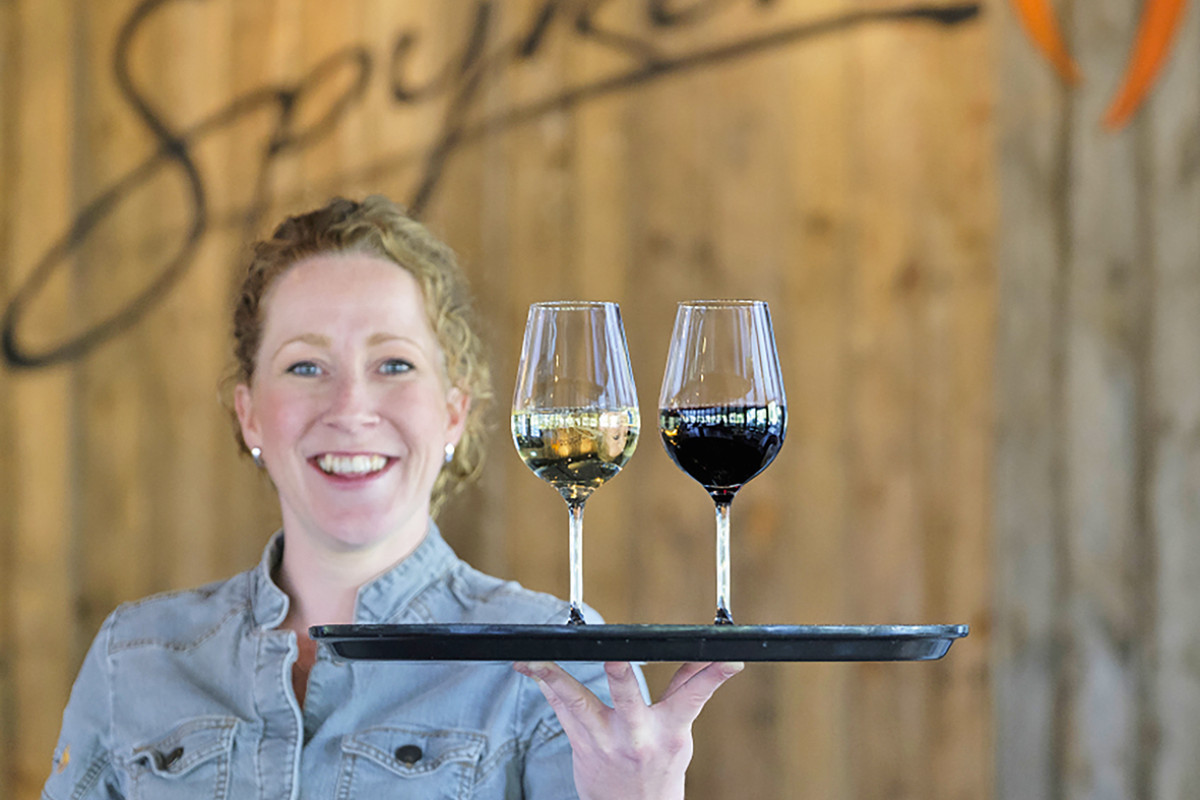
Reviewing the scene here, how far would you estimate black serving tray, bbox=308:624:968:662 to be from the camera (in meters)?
0.88

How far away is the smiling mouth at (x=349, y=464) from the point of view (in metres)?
1.43

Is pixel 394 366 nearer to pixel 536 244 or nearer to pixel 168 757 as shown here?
pixel 168 757

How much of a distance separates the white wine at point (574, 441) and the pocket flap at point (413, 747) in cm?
45

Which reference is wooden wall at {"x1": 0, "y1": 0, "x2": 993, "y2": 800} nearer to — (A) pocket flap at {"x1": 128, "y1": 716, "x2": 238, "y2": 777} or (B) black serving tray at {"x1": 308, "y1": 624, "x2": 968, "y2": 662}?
(A) pocket flap at {"x1": 128, "y1": 716, "x2": 238, "y2": 777}

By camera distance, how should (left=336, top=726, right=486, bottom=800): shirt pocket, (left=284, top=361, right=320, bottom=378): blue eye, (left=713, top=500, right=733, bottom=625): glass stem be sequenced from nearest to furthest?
(left=713, top=500, right=733, bottom=625): glass stem, (left=336, top=726, right=486, bottom=800): shirt pocket, (left=284, top=361, right=320, bottom=378): blue eye

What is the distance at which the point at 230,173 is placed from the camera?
98.2 inches

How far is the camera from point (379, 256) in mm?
1514

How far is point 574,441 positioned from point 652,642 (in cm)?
19

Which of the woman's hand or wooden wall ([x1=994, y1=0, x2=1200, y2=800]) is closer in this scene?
the woman's hand

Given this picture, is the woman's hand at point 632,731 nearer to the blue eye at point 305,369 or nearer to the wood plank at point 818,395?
the blue eye at point 305,369

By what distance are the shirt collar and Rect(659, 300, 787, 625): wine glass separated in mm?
540

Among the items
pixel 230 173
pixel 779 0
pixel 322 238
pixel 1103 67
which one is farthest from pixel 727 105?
pixel 322 238

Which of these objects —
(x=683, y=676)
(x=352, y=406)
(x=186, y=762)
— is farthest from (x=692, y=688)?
(x=186, y=762)

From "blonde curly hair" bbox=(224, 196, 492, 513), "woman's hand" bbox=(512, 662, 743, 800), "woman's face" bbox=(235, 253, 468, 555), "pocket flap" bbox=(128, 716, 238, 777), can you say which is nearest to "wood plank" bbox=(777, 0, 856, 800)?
"blonde curly hair" bbox=(224, 196, 492, 513)
